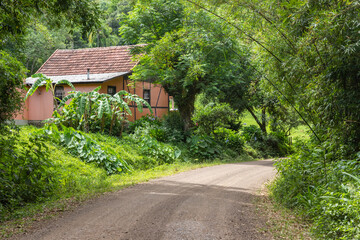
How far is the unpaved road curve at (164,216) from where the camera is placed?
18.4ft

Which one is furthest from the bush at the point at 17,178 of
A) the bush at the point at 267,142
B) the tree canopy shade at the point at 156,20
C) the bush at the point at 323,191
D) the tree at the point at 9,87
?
the bush at the point at 267,142

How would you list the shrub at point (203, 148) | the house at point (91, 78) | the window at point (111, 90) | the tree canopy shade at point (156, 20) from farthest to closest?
the window at point (111, 90)
the house at point (91, 78)
the tree canopy shade at point (156, 20)
the shrub at point (203, 148)

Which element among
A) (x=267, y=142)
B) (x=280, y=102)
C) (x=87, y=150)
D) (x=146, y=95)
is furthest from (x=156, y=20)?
(x=267, y=142)

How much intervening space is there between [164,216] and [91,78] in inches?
684

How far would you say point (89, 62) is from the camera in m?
26.1

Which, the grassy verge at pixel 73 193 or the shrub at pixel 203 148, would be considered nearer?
the grassy verge at pixel 73 193

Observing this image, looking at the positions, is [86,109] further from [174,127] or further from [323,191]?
[323,191]

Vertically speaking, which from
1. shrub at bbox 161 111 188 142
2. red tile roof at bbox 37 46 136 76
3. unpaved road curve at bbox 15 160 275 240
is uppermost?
red tile roof at bbox 37 46 136 76

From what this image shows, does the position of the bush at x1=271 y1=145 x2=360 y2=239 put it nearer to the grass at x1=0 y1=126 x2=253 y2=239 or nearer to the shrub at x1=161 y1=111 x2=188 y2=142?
the grass at x1=0 y1=126 x2=253 y2=239

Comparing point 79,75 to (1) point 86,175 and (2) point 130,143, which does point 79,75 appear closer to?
(2) point 130,143

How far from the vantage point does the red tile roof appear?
976 inches

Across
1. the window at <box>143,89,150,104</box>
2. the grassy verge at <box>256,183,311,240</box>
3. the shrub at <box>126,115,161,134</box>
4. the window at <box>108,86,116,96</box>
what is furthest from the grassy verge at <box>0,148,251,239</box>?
the window at <box>143,89,150,104</box>

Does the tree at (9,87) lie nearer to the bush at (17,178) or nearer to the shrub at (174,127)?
the bush at (17,178)

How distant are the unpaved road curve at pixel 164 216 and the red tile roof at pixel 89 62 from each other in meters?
16.0
